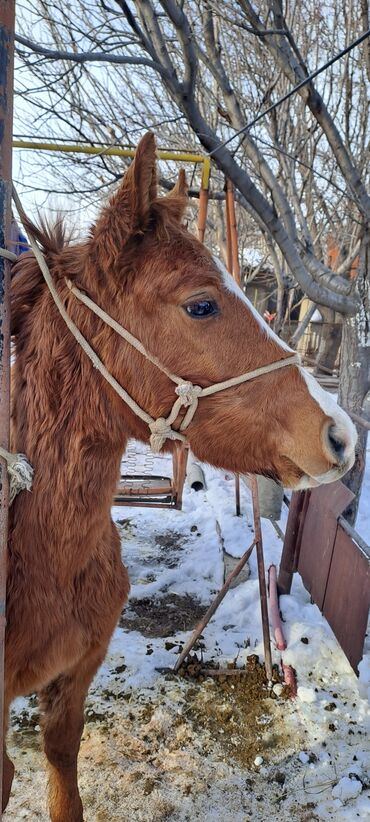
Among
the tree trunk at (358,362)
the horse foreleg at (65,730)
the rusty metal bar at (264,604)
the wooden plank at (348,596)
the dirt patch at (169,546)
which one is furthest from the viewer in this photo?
the dirt patch at (169,546)

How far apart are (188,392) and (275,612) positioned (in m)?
2.84

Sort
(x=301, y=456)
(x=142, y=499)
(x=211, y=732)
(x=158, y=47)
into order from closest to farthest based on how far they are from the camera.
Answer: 1. (x=301, y=456)
2. (x=211, y=732)
3. (x=158, y=47)
4. (x=142, y=499)

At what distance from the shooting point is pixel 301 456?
56.2 inches

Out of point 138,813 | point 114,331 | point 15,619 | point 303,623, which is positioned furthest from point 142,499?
point 114,331

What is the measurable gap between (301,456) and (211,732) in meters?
2.28

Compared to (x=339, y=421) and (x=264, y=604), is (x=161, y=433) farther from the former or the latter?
(x=264, y=604)

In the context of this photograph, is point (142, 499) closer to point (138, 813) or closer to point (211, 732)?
point (211, 732)

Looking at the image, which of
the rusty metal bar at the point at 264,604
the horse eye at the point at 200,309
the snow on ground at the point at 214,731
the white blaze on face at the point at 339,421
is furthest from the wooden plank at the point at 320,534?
the horse eye at the point at 200,309

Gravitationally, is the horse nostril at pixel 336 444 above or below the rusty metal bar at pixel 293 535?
above

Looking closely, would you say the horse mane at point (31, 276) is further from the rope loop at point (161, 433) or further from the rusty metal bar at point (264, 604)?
the rusty metal bar at point (264, 604)

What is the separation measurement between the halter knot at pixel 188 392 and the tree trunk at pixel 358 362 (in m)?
2.91

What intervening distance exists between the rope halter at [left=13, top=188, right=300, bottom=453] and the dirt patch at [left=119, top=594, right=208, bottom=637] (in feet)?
9.03

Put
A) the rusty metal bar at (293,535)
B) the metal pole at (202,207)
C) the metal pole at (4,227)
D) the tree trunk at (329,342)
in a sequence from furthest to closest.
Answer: the tree trunk at (329,342), the rusty metal bar at (293,535), the metal pole at (202,207), the metal pole at (4,227)

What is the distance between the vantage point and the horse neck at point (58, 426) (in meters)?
1.49
